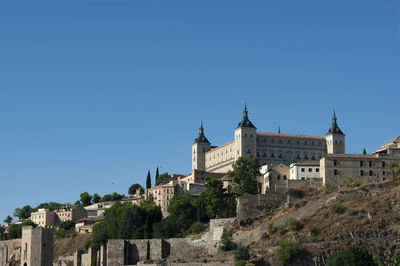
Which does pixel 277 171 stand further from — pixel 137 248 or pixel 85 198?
pixel 85 198

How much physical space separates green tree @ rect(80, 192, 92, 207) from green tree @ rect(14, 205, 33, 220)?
875cm

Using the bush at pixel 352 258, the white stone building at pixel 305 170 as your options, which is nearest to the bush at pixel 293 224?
the bush at pixel 352 258

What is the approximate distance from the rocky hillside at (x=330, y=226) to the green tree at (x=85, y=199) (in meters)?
62.6

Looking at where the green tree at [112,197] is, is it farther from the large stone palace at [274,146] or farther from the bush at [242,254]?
the bush at [242,254]

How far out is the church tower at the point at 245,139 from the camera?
110 metres

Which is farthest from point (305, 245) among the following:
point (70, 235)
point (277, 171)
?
point (70, 235)

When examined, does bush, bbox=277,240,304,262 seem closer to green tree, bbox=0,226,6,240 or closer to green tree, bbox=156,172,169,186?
green tree, bbox=156,172,169,186

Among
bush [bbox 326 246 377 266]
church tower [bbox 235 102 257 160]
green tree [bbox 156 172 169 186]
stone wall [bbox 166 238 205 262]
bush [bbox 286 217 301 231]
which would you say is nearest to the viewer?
bush [bbox 326 246 377 266]

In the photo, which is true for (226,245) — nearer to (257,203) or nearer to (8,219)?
(257,203)

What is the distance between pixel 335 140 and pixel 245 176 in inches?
1216

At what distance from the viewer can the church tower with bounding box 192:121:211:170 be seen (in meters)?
123

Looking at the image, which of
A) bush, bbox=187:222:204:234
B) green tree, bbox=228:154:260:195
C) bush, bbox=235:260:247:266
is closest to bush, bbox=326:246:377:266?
bush, bbox=235:260:247:266

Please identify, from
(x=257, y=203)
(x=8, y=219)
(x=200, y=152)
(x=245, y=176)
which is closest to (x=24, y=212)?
(x=8, y=219)

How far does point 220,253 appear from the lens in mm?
65875
